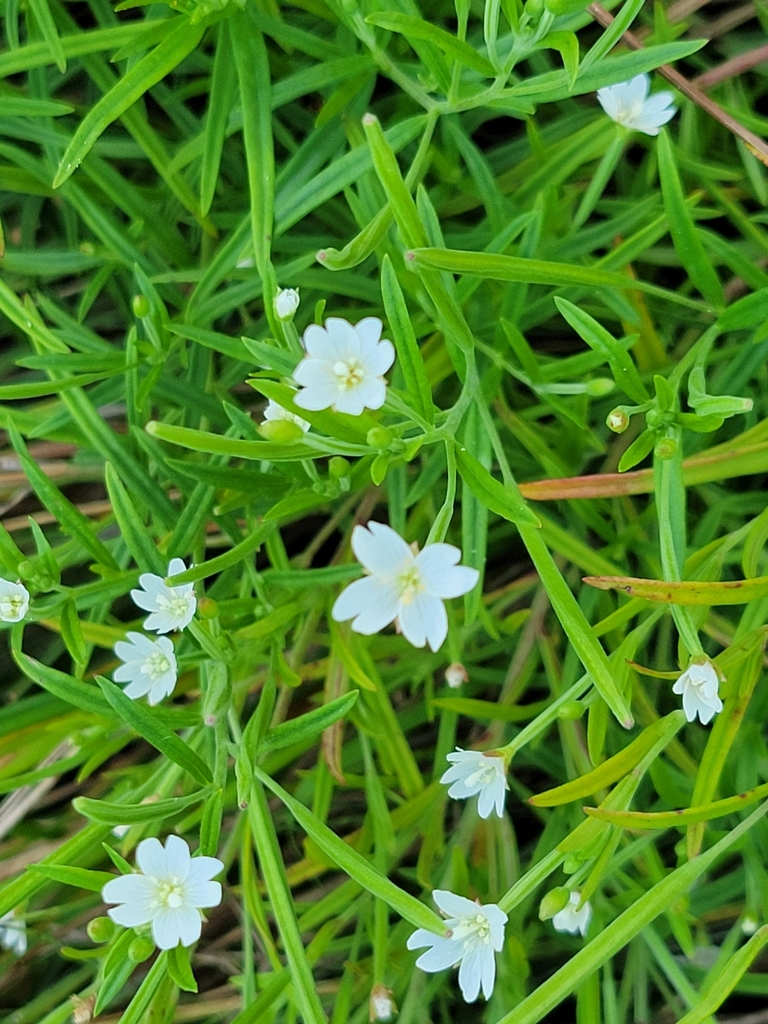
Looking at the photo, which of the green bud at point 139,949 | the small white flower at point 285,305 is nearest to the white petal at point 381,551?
the small white flower at point 285,305

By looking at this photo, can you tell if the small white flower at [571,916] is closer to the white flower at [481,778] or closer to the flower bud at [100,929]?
the white flower at [481,778]

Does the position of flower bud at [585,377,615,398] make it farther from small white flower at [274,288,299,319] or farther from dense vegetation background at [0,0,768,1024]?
small white flower at [274,288,299,319]

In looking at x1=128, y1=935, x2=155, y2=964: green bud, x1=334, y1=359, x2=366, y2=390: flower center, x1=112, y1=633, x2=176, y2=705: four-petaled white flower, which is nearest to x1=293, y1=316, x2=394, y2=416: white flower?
x1=334, y1=359, x2=366, y2=390: flower center

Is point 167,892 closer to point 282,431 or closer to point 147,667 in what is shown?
point 147,667

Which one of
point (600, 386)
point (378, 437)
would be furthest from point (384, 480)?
point (378, 437)

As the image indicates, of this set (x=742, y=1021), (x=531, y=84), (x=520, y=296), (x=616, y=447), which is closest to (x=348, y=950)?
(x=742, y=1021)

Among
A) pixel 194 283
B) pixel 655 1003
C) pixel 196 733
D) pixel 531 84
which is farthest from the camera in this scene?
pixel 655 1003

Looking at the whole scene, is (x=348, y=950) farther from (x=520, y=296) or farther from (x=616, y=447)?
(x=520, y=296)
